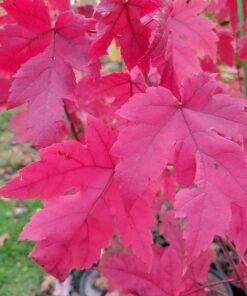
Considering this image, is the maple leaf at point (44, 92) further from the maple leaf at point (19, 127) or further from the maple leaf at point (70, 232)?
the maple leaf at point (19, 127)

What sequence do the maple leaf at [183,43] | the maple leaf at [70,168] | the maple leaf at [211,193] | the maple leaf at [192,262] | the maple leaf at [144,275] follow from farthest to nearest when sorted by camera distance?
1. the maple leaf at [192,262]
2. the maple leaf at [144,275]
3. the maple leaf at [183,43]
4. the maple leaf at [70,168]
5. the maple leaf at [211,193]

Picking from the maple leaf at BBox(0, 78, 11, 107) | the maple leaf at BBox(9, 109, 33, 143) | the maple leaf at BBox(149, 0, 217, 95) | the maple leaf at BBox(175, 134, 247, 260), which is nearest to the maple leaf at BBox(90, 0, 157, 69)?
the maple leaf at BBox(149, 0, 217, 95)

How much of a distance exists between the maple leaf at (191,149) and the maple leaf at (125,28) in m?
0.09

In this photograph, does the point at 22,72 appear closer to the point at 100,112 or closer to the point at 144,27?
the point at 144,27

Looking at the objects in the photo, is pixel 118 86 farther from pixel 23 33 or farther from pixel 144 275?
pixel 144 275

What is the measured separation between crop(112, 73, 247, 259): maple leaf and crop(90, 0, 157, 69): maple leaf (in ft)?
0.31

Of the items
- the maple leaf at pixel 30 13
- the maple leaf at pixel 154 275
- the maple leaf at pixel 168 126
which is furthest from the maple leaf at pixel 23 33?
the maple leaf at pixel 154 275

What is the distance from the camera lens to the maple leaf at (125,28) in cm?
66

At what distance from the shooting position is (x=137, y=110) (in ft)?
2.10

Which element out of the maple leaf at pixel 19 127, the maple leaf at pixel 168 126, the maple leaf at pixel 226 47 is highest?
the maple leaf at pixel 168 126

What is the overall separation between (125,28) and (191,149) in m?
0.23

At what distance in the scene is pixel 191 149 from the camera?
2.11ft

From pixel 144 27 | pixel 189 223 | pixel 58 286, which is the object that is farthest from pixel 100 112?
pixel 58 286

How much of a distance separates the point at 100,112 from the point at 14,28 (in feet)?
1.86
